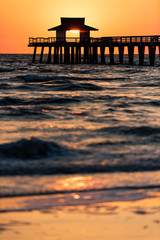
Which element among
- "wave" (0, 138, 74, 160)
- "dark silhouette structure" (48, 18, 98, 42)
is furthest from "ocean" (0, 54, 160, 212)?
"dark silhouette structure" (48, 18, 98, 42)

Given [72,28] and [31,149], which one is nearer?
[31,149]

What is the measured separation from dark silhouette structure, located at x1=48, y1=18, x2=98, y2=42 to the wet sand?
173 feet

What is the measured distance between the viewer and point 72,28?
5738cm

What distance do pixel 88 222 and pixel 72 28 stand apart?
5411 centimetres

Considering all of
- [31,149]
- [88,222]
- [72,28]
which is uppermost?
[72,28]

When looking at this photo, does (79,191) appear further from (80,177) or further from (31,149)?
(31,149)

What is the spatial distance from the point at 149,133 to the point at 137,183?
16.0 ft

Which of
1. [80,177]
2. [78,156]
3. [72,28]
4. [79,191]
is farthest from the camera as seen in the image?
[72,28]

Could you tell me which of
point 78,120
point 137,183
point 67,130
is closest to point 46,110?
point 78,120

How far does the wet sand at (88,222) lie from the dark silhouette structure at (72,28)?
173 feet

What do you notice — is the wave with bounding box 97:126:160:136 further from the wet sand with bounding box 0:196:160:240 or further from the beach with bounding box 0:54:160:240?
the wet sand with bounding box 0:196:160:240

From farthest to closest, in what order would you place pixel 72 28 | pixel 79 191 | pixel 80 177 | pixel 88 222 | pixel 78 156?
pixel 72 28
pixel 78 156
pixel 80 177
pixel 79 191
pixel 88 222

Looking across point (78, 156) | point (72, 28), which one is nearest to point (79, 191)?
point (78, 156)

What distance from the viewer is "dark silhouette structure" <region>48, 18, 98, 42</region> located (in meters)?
57.4
